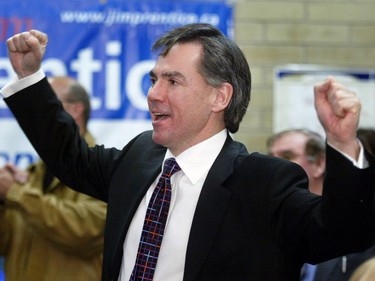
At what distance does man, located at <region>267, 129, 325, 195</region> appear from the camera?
4.18 metres

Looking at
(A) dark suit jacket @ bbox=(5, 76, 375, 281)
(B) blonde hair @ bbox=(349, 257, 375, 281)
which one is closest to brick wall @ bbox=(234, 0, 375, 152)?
(A) dark suit jacket @ bbox=(5, 76, 375, 281)

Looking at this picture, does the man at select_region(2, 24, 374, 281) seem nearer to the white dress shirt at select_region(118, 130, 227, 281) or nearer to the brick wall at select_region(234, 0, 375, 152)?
the white dress shirt at select_region(118, 130, 227, 281)

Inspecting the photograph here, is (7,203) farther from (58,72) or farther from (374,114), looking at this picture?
(374,114)

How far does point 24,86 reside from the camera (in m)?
2.81

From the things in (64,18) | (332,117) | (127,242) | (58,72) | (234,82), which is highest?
(64,18)

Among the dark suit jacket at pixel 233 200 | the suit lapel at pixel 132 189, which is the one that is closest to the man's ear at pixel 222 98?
the dark suit jacket at pixel 233 200

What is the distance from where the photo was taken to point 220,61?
8.84 feet

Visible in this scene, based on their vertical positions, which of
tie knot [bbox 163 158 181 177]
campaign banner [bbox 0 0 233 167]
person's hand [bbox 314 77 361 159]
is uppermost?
campaign banner [bbox 0 0 233 167]

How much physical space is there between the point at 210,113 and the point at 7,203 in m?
1.24

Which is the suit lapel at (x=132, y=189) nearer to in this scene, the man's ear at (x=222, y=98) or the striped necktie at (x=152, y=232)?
the striped necktie at (x=152, y=232)

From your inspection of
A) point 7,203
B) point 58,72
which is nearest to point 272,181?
point 7,203

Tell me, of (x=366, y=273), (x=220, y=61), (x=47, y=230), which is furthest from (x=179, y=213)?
(x=47, y=230)

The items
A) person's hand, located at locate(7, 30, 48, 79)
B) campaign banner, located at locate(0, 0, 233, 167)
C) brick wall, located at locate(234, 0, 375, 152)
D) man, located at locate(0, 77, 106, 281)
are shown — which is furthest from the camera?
brick wall, located at locate(234, 0, 375, 152)

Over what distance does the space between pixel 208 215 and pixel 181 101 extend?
0.38m
